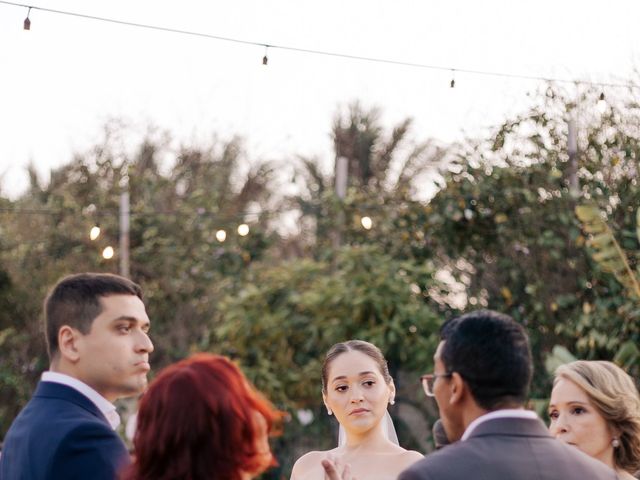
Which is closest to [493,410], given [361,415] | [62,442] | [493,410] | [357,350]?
[493,410]

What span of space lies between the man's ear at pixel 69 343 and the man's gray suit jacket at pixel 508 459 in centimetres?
123

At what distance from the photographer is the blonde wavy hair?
15.4 feet

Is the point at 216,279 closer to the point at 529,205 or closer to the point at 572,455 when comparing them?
the point at 529,205

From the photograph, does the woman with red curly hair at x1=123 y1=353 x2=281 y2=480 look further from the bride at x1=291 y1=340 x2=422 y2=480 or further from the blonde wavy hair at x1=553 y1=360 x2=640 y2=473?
the bride at x1=291 y1=340 x2=422 y2=480

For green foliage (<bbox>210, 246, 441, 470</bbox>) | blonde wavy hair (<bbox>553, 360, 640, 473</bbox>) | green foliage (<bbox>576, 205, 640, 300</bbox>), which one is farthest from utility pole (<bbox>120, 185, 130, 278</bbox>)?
blonde wavy hair (<bbox>553, 360, 640, 473</bbox>)

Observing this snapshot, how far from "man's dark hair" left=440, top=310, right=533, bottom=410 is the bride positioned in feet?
7.17

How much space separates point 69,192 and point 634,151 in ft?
36.3

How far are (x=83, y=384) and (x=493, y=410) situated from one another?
51.1 inches

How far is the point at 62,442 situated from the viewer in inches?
135

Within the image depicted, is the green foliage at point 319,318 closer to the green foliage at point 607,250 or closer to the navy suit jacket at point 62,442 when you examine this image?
the green foliage at point 607,250

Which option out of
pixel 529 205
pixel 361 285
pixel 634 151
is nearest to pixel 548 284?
pixel 529 205

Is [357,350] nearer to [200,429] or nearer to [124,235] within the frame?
[200,429]

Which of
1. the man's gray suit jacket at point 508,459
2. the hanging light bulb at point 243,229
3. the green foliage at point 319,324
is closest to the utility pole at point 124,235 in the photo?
the hanging light bulb at point 243,229

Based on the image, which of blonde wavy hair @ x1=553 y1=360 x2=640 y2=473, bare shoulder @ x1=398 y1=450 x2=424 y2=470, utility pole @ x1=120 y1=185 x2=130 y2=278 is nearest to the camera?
blonde wavy hair @ x1=553 y1=360 x2=640 y2=473
